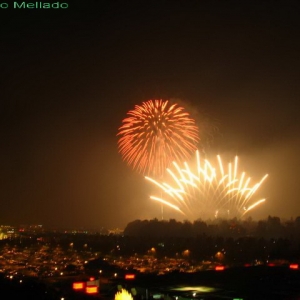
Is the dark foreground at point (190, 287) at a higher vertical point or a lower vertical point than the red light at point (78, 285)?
lower

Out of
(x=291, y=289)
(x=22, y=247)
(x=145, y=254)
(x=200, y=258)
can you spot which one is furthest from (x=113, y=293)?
(x=22, y=247)

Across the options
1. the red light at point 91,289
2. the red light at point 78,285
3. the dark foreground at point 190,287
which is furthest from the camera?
the red light at point 78,285

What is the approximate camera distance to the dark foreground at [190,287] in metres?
22.8

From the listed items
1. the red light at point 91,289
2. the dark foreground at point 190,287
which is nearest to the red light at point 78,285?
the dark foreground at point 190,287

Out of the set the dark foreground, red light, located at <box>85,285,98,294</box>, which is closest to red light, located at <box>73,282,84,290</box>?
the dark foreground

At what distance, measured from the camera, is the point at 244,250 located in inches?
2293

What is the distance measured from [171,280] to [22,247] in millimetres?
60828

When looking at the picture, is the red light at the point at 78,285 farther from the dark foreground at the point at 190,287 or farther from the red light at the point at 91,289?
the red light at the point at 91,289

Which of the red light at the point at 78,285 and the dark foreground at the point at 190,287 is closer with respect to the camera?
the dark foreground at the point at 190,287

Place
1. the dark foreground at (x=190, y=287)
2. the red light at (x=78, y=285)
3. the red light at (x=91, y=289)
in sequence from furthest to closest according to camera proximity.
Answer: the red light at (x=78, y=285) → the red light at (x=91, y=289) → the dark foreground at (x=190, y=287)

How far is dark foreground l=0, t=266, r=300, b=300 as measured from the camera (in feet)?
74.8

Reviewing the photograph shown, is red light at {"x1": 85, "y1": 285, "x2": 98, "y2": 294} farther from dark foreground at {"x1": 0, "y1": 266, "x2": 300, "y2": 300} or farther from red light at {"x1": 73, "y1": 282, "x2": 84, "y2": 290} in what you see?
red light at {"x1": 73, "y1": 282, "x2": 84, "y2": 290}

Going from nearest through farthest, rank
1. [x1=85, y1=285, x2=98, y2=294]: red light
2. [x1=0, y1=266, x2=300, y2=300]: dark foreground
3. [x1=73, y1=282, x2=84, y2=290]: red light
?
1. [x1=0, y1=266, x2=300, y2=300]: dark foreground
2. [x1=85, y1=285, x2=98, y2=294]: red light
3. [x1=73, y1=282, x2=84, y2=290]: red light

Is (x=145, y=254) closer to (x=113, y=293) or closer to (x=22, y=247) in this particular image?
(x=22, y=247)
